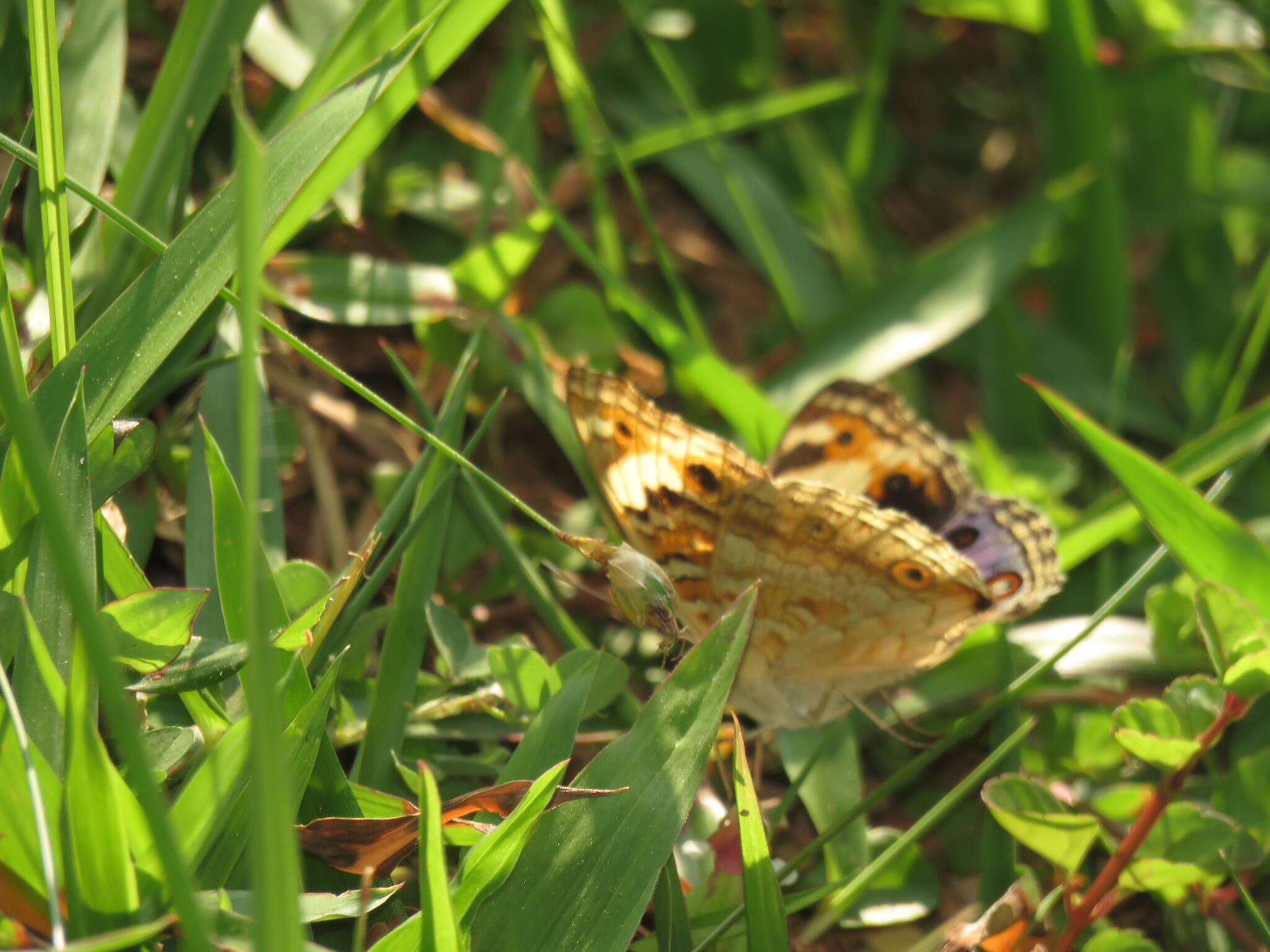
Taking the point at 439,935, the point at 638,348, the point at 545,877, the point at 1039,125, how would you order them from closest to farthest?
1. the point at 439,935
2. the point at 545,877
3. the point at 638,348
4. the point at 1039,125

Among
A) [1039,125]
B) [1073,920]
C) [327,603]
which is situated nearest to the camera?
[327,603]

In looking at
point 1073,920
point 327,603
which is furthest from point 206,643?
point 1073,920

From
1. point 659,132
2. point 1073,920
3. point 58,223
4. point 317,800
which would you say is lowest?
point 1073,920

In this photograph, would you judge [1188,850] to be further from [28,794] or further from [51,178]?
[51,178]

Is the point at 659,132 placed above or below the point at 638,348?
A: above

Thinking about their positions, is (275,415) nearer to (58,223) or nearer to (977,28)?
(58,223)

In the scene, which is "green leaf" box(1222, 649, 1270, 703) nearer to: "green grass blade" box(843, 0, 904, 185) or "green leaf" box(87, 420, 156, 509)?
"green leaf" box(87, 420, 156, 509)

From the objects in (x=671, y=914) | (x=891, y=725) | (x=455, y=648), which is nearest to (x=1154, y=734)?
(x=891, y=725)
